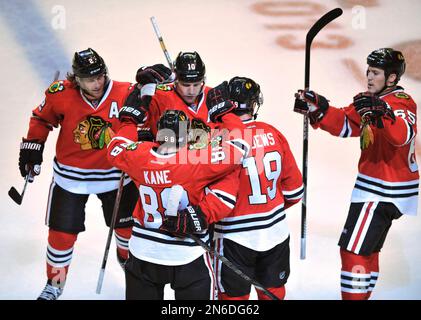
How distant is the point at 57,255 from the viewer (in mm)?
5098

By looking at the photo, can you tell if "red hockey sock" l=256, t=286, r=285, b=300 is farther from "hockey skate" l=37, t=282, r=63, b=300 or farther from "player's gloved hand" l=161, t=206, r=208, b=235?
"hockey skate" l=37, t=282, r=63, b=300

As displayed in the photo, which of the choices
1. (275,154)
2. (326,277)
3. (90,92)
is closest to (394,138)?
(275,154)

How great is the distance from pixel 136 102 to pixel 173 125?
62cm

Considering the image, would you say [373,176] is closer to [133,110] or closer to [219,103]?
[219,103]

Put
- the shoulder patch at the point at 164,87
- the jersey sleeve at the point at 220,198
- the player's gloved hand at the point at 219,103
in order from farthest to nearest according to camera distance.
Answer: the shoulder patch at the point at 164,87 → the player's gloved hand at the point at 219,103 → the jersey sleeve at the point at 220,198

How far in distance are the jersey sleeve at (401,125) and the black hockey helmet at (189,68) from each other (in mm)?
992

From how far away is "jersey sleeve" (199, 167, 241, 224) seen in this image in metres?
4.13

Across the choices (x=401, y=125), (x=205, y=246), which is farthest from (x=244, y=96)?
(x=401, y=125)

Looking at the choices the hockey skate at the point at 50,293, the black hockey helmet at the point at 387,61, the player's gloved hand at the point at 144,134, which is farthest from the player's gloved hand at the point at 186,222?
the black hockey helmet at the point at 387,61

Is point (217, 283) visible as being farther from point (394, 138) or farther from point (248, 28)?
point (248, 28)

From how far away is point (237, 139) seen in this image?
13.8 feet

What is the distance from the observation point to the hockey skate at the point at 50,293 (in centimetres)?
502

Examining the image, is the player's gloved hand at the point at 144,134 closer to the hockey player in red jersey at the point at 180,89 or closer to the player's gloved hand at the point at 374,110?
the hockey player in red jersey at the point at 180,89

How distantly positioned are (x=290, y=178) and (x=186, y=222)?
78cm
